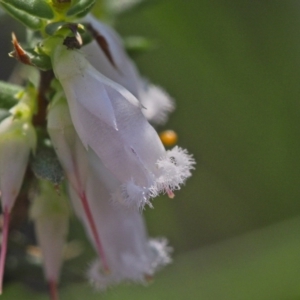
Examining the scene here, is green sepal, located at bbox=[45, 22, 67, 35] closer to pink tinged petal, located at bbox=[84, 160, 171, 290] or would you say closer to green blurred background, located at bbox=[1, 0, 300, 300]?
pink tinged petal, located at bbox=[84, 160, 171, 290]

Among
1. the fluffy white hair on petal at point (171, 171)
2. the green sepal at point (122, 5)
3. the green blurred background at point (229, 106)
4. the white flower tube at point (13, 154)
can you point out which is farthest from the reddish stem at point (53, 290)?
the green blurred background at point (229, 106)

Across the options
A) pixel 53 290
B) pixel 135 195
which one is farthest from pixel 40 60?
pixel 53 290

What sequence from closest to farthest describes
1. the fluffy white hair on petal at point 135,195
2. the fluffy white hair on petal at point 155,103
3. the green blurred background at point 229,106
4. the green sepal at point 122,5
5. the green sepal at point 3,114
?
the fluffy white hair on petal at point 135,195
the green sepal at point 3,114
the fluffy white hair on petal at point 155,103
the green sepal at point 122,5
the green blurred background at point 229,106

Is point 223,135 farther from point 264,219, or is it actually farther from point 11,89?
point 11,89

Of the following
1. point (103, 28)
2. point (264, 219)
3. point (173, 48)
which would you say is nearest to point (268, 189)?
point (264, 219)

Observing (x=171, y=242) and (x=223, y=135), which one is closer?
(x=171, y=242)

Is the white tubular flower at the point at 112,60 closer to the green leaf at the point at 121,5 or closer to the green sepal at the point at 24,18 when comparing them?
the green sepal at the point at 24,18
